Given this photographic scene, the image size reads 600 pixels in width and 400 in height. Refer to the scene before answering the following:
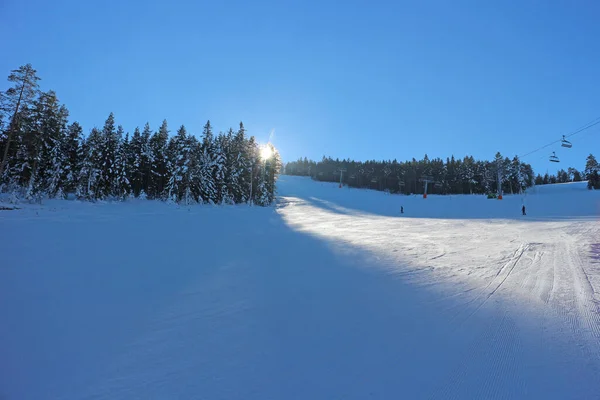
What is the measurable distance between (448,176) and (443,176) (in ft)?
4.75

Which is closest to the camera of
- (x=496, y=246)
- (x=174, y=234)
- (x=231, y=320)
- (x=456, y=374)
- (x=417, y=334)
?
(x=456, y=374)

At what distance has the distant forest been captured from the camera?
6988cm

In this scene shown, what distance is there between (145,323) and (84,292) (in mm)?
2503

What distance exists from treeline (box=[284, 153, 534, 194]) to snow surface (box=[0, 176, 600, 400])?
67.3 metres

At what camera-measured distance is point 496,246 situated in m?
13.0

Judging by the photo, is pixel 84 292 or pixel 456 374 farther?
pixel 84 292

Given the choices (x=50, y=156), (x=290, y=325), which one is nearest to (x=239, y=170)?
(x=50, y=156)

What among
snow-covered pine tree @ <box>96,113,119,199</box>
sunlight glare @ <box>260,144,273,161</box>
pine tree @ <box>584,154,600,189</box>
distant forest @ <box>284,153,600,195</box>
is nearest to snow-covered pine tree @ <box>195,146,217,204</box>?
snow-covered pine tree @ <box>96,113,119,199</box>

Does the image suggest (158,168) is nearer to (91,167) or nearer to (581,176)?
(91,167)

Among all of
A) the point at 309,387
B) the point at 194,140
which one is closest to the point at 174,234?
the point at 309,387

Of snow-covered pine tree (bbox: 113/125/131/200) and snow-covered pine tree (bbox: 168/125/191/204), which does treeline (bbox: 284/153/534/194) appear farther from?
snow-covered pine tree (bbox: 113/125/131/200)

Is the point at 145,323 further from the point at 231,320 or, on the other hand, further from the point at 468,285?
the point at 468,285

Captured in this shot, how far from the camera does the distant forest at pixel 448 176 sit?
69.9 meters

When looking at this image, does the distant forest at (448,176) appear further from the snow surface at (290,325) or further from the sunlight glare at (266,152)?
the snow surface at (290,325)
